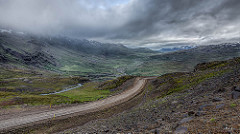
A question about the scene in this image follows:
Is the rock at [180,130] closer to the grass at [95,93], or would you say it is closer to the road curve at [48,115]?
the road curve at [48,115]

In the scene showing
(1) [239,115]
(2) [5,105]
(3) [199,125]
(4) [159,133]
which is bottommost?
(2) [5,105]

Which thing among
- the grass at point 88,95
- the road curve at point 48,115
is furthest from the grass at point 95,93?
the road curve at point 48,115

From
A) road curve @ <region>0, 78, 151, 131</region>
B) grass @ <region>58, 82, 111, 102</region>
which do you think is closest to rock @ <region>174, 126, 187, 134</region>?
road curve @ <region>0, 78, 151, 131</region>

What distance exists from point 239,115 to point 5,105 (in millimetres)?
51509

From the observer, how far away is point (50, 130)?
26.4m

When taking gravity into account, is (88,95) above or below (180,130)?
below

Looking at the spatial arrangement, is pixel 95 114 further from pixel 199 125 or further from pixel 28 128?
pixel 199 125

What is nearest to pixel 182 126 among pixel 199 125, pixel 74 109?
pixel 199 125

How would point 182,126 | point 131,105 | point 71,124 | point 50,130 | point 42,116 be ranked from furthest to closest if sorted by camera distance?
point 131,105 → point 42,116 → point 71,124 → point 50,130 → point 182,126

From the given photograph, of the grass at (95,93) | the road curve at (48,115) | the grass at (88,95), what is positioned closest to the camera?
the road curve at (48,115)

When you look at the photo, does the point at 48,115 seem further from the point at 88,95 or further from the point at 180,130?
the point at 180,130

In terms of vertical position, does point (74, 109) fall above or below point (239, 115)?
below

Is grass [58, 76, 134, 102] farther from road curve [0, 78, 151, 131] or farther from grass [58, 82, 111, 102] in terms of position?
road curve [0, 78, 151, 131]

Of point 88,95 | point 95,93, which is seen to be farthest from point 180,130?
point 95,93
